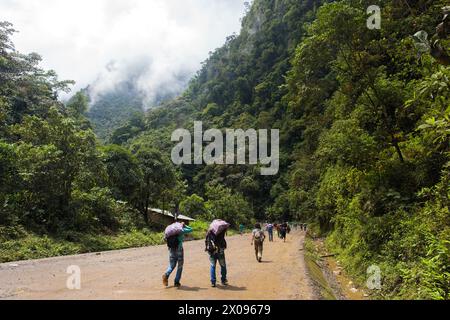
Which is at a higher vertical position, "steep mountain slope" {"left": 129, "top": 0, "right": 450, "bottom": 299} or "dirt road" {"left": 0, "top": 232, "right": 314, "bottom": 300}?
"steep mountain slope" {"left": 129, "top": 0, "right": 450, "bottom": 299}

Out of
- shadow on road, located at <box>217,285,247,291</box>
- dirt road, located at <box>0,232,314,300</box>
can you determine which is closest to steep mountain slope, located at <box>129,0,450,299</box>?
dirt road, located at <box>0,232,314,300</box>

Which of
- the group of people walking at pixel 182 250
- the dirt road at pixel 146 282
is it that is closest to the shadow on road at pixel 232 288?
the dirt road at pixel 146 282

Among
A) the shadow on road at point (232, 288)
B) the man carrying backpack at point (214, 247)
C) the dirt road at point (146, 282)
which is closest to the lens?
the dirt road at point (146, 282)

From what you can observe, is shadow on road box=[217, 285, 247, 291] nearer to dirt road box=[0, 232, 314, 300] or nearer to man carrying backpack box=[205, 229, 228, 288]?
dirt road box=[0, 232, 314, 300]

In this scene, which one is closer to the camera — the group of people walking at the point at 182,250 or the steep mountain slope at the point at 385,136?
the steep mountain slope at the point at 385,136

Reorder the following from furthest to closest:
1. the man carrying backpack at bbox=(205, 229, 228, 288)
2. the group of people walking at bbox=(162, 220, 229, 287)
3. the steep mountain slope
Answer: the man carrying backpack at bbox=(205, 229, 228, 288) → the group of people walking at bbox=(162, 220, 229, 287) → the steep mountain slope

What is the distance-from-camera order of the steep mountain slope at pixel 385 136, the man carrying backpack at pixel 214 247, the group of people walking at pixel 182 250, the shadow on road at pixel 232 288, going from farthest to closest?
the man carrying backpack at pixel 214 247, the group of people walking at pixel 182 250, the steep mountain slope at pixel 385 136, the shadow on road at pixel 232 288

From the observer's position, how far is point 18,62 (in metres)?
49.2

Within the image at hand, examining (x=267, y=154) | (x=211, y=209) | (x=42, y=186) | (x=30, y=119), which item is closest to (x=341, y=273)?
(x=42, y=186)

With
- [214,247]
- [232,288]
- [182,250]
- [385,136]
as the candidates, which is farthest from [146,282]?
[385,136]

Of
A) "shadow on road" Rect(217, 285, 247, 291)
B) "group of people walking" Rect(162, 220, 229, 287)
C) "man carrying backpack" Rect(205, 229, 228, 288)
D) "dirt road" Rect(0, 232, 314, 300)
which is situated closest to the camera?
"dirt road" Rect(0, 232, 314, 300)

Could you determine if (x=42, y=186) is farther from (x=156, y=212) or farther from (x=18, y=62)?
(x=18, y=62)

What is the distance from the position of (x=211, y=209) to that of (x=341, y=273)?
43.8 metres

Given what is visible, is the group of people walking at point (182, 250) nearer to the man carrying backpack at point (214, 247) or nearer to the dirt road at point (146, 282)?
the man carrying backpack at point (214, 247)
